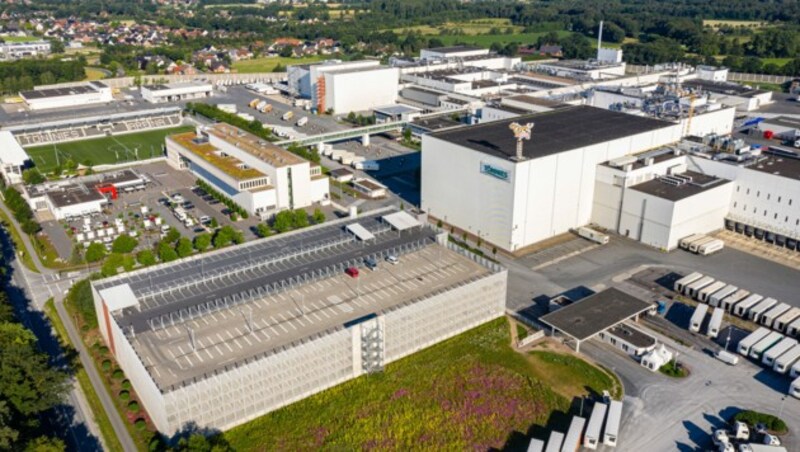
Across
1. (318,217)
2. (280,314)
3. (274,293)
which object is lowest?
(318,217)

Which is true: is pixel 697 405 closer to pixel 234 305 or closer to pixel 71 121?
pixel 234 305

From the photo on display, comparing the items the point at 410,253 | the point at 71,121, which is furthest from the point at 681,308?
the point at 71,121

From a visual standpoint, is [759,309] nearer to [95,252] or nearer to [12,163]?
[95,252]

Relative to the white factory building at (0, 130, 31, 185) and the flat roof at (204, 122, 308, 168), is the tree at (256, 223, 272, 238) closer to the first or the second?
the flat roof at (204, 122, 308, 168)

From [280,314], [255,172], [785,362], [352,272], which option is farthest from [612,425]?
[255,172]

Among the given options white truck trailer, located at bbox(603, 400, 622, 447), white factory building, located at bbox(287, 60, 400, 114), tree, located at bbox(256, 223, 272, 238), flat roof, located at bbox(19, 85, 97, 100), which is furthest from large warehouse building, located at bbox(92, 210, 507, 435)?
flat roof, located at bbox(19, 85, 97, 100)

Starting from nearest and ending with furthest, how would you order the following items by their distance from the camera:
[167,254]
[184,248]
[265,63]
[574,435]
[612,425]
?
[574,435], [612,425], [167,254], [184,248], [265,63]
